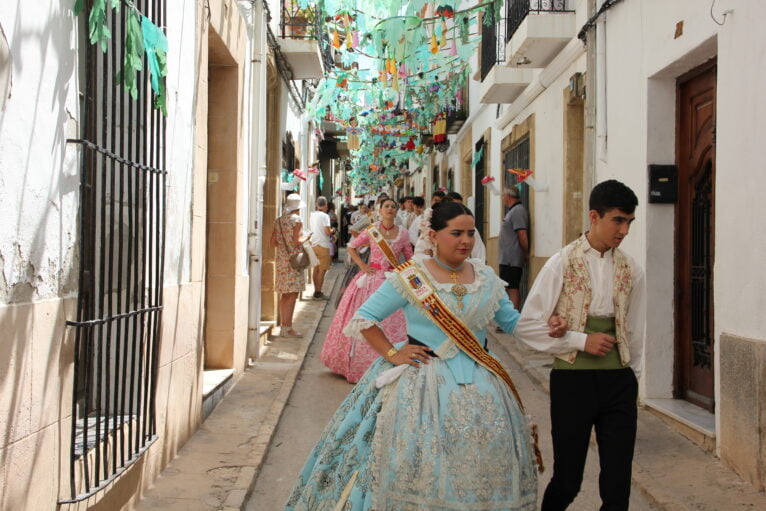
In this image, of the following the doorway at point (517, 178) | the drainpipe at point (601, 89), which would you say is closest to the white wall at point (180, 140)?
the drainpipe at point (601, 89)

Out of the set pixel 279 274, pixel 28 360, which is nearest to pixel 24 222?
pixel 28 360

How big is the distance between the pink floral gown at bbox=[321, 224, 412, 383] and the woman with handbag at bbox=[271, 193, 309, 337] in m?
2.21

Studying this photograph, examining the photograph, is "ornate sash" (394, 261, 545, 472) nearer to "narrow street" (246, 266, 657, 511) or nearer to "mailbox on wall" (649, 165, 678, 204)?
"narrow street" (246, 266, 657, 511)

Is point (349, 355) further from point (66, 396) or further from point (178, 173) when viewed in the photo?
point (66, 396)

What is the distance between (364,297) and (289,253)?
278cm

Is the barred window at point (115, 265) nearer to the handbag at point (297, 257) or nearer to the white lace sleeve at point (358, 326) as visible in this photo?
the white lace sleeve at point (358, 326)

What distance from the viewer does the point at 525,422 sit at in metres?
3.44

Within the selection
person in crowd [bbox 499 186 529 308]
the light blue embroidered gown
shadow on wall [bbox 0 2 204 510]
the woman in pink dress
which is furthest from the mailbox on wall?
shadow on wall [bbox 0 2 204 510]

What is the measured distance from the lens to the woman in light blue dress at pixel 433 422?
3.18 m

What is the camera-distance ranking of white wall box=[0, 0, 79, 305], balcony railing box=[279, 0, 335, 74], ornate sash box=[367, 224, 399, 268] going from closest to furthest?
white wall box=[0, 0, 79, 305] → ornate sash box=[367, 224, 399, 268] → balcony railing box=[279, 0, 335, 74]

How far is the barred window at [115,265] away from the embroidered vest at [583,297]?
197 cm

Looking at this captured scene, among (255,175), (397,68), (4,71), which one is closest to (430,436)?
(4,71)

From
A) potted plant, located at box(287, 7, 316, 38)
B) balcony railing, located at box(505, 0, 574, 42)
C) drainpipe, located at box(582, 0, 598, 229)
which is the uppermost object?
potted plant, located at box(287, 7, 316, 38)

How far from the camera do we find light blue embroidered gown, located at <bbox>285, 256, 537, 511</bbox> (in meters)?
3.17
